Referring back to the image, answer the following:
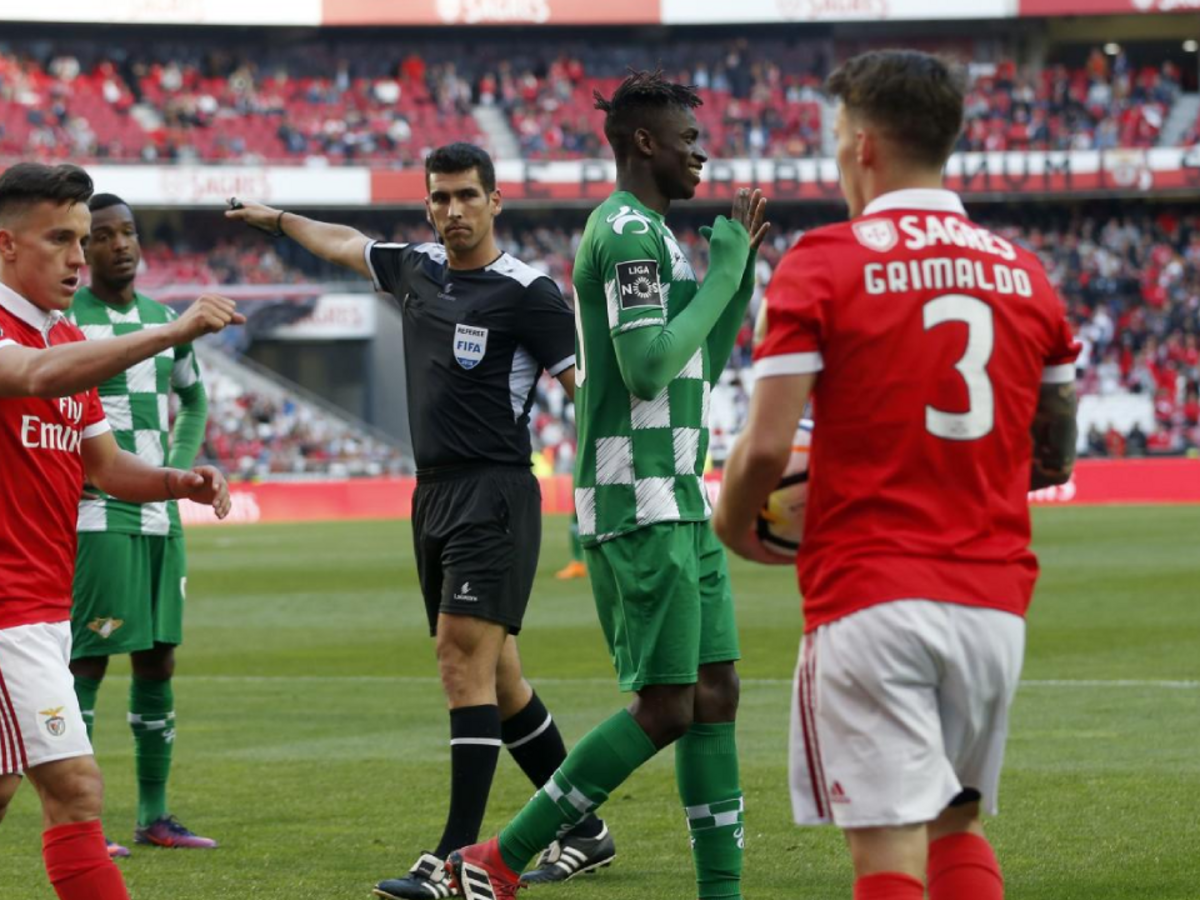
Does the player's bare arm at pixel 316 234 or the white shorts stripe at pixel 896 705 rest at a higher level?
the player's bare arm at pixel 316 234

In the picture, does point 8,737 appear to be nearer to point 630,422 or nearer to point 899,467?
point 630,422

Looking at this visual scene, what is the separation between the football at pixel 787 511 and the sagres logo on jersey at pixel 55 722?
178cm

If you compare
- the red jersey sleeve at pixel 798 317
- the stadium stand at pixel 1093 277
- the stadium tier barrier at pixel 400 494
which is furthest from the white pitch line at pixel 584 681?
the stadium stand at pixel 1093 277

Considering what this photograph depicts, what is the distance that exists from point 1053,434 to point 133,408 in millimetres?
4501

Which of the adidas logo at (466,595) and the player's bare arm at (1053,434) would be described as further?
the adidas logo at (466,595)

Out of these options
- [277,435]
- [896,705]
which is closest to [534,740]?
[896,705]

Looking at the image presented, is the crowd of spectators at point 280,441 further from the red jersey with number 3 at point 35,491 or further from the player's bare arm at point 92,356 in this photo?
the player's bare arm at point 92,356

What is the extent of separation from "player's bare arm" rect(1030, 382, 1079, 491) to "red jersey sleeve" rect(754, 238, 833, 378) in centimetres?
61

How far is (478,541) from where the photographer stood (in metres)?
6.09

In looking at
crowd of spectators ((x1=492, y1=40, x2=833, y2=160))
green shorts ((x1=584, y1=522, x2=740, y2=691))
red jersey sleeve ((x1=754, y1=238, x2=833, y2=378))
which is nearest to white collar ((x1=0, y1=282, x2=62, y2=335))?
green shorts ((x1=584, y1=522, x2=740, y2=691))

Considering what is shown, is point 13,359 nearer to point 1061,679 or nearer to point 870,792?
point 870,792

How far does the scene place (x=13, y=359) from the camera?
4.34m

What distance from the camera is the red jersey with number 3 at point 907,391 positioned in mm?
3480

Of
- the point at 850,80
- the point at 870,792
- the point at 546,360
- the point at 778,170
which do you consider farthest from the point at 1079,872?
the point at 778,170
